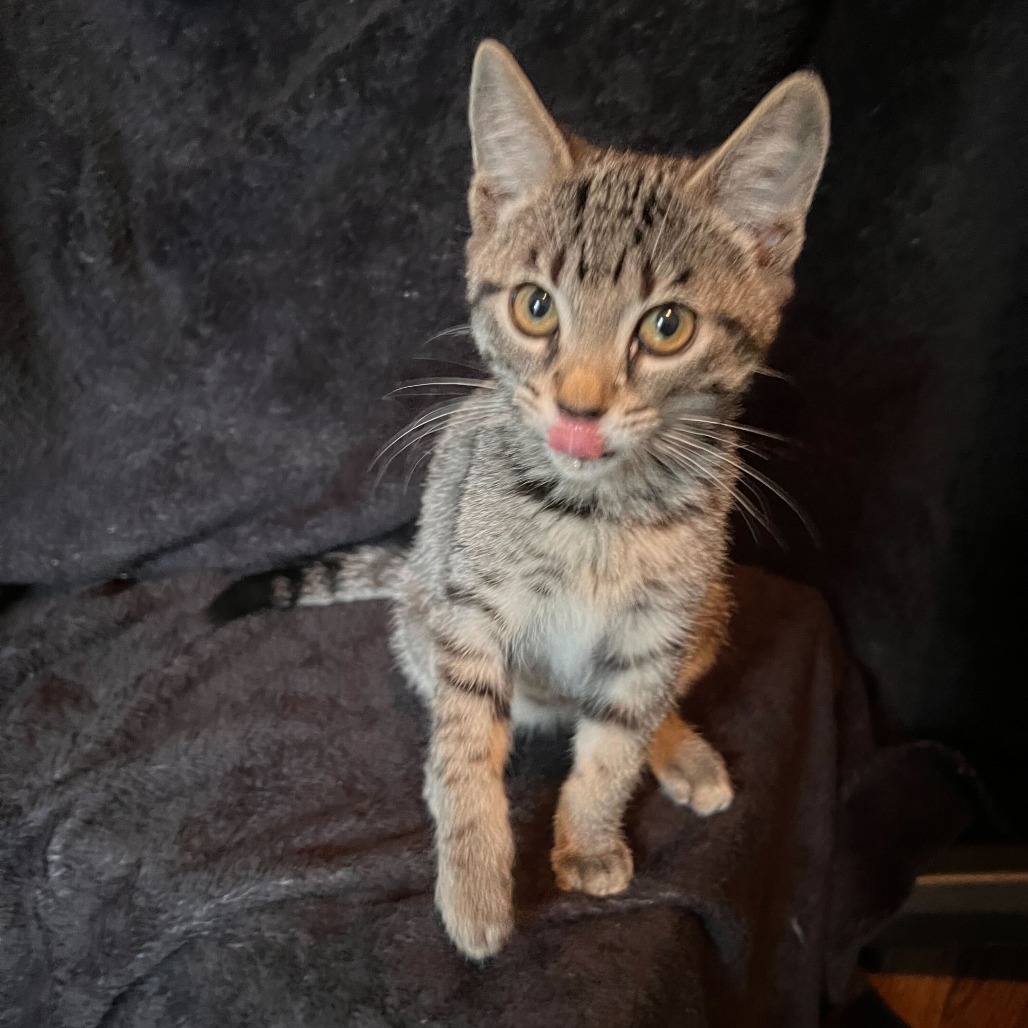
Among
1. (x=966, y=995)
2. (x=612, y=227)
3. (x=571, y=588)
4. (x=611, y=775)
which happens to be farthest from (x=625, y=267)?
(x=966, y=995)

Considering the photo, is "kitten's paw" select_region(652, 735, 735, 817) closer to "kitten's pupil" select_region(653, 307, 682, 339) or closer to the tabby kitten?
the tabby kitten

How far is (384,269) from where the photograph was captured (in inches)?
40.5

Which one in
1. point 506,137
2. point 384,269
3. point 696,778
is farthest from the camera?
point 384,269

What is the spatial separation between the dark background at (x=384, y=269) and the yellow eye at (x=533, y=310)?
0.37 metres

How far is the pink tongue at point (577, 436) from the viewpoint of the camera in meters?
0.61

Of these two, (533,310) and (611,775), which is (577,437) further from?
(611,775)

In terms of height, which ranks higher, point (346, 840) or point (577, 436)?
point (577, 436)

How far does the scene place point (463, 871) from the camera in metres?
0.72

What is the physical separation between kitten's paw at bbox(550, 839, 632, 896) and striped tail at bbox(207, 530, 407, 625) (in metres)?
0.40

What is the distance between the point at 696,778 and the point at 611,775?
0.13 metres

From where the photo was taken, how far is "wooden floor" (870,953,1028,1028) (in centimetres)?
108

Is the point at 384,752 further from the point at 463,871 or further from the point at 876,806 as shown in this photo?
the point at 876,806

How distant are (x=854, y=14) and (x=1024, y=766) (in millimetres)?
979

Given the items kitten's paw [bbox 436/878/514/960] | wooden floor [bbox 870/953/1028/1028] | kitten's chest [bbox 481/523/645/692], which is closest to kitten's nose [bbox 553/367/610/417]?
kitten's chest [bbox 481/523/645/692]
